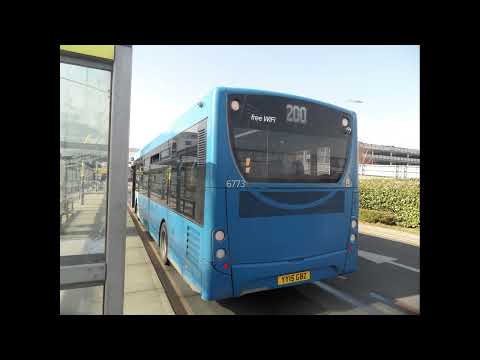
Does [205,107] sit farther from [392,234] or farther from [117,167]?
[392,234]

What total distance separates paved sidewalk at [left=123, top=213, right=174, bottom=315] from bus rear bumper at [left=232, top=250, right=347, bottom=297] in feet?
4.23

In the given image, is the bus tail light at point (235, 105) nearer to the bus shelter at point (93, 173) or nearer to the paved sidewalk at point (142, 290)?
the bus shelter at point (93, 173)

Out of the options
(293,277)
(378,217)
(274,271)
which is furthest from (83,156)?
(378,217)

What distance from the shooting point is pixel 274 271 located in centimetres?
393

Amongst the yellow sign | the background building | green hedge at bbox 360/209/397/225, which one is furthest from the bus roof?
the background building

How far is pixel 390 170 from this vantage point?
1727cm

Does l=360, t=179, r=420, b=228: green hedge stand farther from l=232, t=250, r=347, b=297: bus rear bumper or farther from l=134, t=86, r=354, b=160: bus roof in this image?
l=134, t=86, r=354, b=160: bus roof

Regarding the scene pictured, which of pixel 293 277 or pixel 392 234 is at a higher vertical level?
pixel 293 277

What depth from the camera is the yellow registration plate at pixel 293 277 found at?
3.97m

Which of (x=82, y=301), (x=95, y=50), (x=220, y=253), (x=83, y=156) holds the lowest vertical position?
(x=82, y=301)

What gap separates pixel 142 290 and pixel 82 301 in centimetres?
266

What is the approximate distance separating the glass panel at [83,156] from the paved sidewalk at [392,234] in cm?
999
